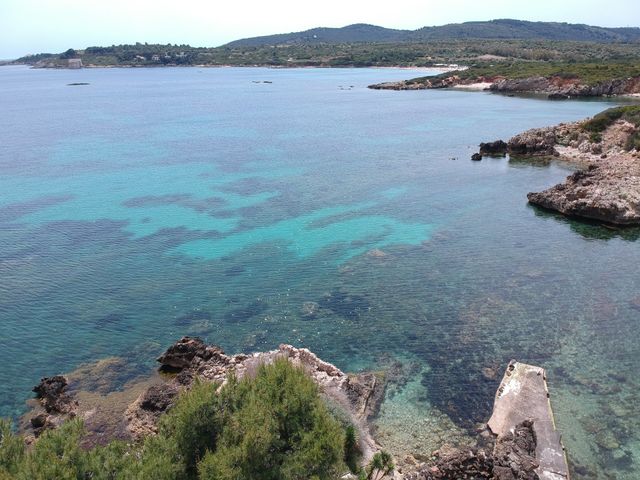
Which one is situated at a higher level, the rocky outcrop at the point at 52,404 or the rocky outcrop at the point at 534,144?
the rocky outcrop at the point at 534,144

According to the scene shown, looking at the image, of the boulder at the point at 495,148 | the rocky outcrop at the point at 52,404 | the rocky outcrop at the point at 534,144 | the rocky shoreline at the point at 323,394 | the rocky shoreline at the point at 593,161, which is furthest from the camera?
the boulder at the point at 495,148

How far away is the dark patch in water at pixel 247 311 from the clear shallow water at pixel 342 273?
212 millimetres

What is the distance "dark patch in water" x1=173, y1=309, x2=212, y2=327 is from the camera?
3465 cm

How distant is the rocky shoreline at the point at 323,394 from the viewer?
845 inches

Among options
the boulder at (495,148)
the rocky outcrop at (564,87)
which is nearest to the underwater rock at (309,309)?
the boulder at (495,148)

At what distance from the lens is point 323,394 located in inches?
989

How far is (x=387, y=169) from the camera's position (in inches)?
2891

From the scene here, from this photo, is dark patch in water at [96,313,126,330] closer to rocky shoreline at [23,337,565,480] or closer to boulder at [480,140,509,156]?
rocky shoreline at [23,337,565,480]

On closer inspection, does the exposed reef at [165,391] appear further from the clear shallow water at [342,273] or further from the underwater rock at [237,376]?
the clear shallow water at [342,273]

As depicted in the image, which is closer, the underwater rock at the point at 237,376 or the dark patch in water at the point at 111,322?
the underwater rock at the point at 237,376

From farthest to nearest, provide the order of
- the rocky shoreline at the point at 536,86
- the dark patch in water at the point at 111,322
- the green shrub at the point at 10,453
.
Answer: the rocky shoreline at the point at 536,86, the dark patch in water at the point at 111,322, the green shrub at the point at 10,453

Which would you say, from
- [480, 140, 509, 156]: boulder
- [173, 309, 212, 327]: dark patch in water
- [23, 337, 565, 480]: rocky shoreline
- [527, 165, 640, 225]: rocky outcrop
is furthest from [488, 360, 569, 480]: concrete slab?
[480, 140, 509, 156]: boulder

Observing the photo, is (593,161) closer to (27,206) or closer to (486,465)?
(486,465)

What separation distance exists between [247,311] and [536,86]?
143182 mm
